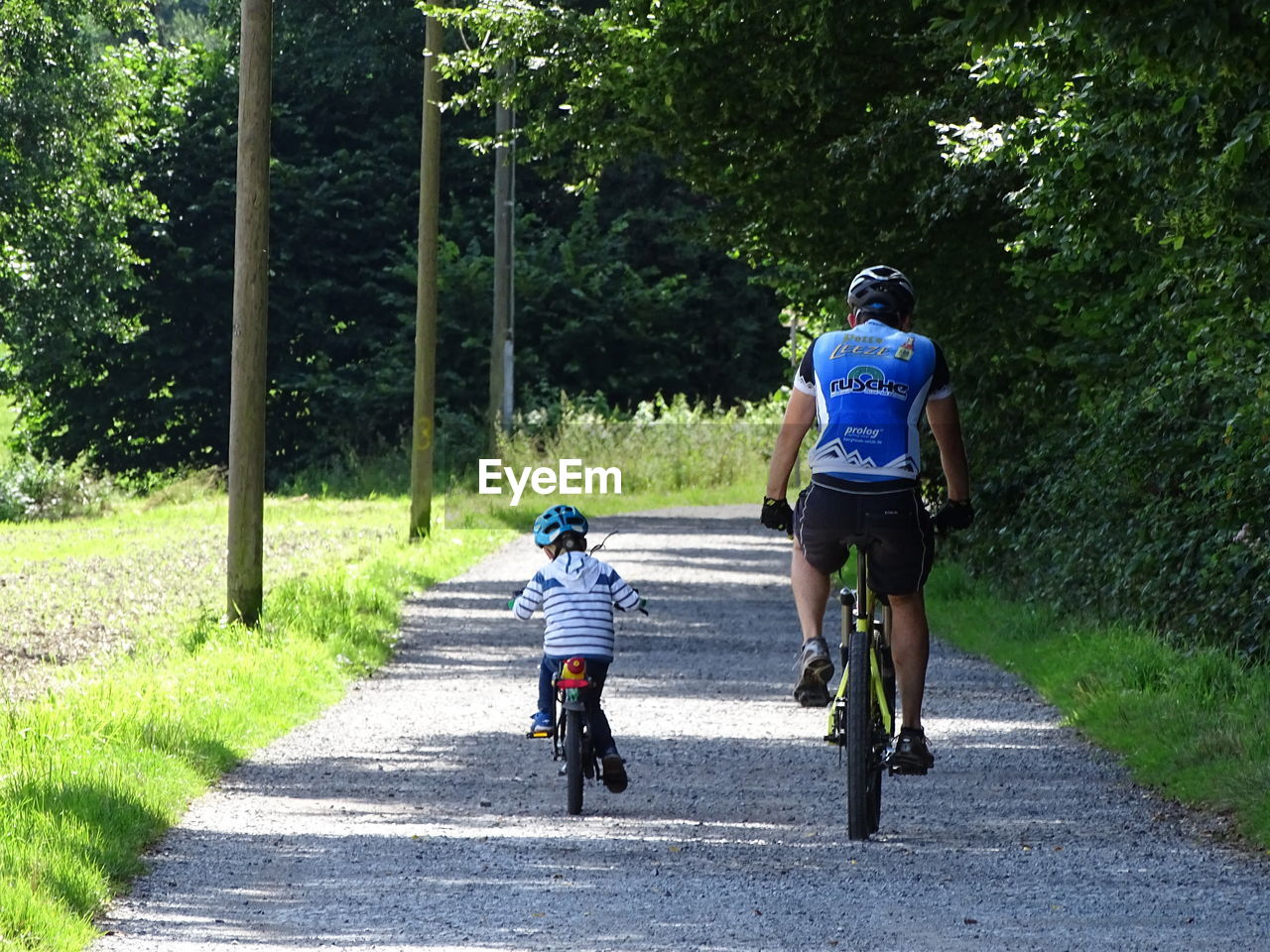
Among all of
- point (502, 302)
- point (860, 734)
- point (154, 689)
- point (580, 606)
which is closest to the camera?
point (860, 734)

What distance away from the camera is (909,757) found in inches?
342

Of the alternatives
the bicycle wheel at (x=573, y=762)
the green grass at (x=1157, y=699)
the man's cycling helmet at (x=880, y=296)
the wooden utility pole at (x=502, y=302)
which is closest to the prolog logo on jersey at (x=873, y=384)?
the man's cycling helmet at (x=880, y=296)

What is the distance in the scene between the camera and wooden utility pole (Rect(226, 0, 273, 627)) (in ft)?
54.0

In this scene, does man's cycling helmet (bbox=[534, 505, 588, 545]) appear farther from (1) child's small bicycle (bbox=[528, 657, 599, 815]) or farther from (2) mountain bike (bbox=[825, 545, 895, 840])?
(2) mountain bike (bbox=[825, 545, 895, 840])

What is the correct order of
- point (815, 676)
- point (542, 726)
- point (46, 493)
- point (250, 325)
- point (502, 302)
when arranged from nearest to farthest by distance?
point (815, 676) → point (542, 726) → point (250, 325) → point (502, 302) → point (46, 493)

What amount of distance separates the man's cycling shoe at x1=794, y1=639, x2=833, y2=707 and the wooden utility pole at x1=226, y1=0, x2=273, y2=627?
8.46 m

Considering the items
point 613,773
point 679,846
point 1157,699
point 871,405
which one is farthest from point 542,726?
point 1157,699

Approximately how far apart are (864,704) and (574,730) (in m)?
1.66

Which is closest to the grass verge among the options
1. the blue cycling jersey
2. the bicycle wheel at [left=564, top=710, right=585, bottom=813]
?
the bicycle wheel at [left=564, top=710, right=585, bottom=813]

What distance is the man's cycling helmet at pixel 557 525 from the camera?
984 cm

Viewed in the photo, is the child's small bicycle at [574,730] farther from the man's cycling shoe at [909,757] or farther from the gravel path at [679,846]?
the man's cycling shoe at [909,757]

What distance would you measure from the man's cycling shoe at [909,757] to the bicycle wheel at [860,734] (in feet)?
0.22

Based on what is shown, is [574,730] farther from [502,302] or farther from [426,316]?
[502,302]

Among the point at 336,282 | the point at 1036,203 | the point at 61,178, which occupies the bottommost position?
the point at 1036,203
